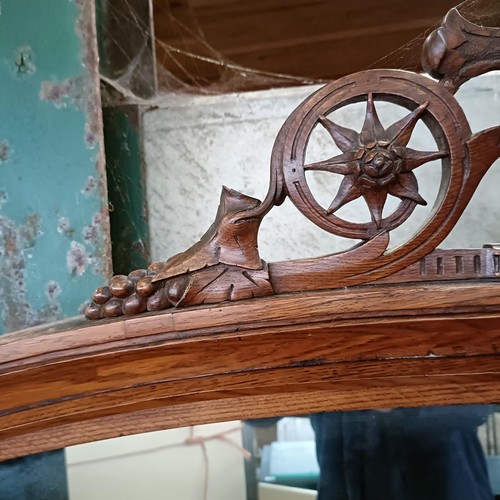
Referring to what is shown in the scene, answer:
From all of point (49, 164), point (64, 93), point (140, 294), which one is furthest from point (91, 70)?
point (140, 294)

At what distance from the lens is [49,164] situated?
3.57ft

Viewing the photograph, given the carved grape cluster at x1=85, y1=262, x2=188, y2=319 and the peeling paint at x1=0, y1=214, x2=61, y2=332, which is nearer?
the carved grape cluster at x1=85, y1=262, x2=188, y2=319

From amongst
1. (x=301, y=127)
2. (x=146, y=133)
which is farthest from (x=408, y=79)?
(x=146, y=133)

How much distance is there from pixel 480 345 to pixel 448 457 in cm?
15

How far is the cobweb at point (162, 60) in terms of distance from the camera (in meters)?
1.21

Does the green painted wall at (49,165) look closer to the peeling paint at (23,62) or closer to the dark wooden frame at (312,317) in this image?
the peeling paint at (23,62)

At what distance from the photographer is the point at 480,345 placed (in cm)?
62

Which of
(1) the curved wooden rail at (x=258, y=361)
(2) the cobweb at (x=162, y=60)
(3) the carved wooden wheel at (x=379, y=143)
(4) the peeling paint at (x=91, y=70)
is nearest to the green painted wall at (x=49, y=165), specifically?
(4) the peeling paint at (x=91, y=70)

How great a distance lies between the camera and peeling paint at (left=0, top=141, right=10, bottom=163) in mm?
1084

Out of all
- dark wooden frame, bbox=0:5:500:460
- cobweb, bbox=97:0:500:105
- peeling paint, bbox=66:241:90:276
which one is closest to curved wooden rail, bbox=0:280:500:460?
dark wooden frame, bbox=0:5:500:460

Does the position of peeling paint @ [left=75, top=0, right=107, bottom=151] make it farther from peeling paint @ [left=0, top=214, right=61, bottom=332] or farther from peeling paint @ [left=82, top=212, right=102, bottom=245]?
peeling paint @ [left=0, top=214, right=61, bottom=332]

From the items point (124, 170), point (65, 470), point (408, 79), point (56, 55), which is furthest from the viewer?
point (124, 170)

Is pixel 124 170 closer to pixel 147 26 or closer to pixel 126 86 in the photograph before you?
pixel 126 86

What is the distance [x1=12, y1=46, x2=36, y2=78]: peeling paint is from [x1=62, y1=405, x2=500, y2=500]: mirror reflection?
740mm
